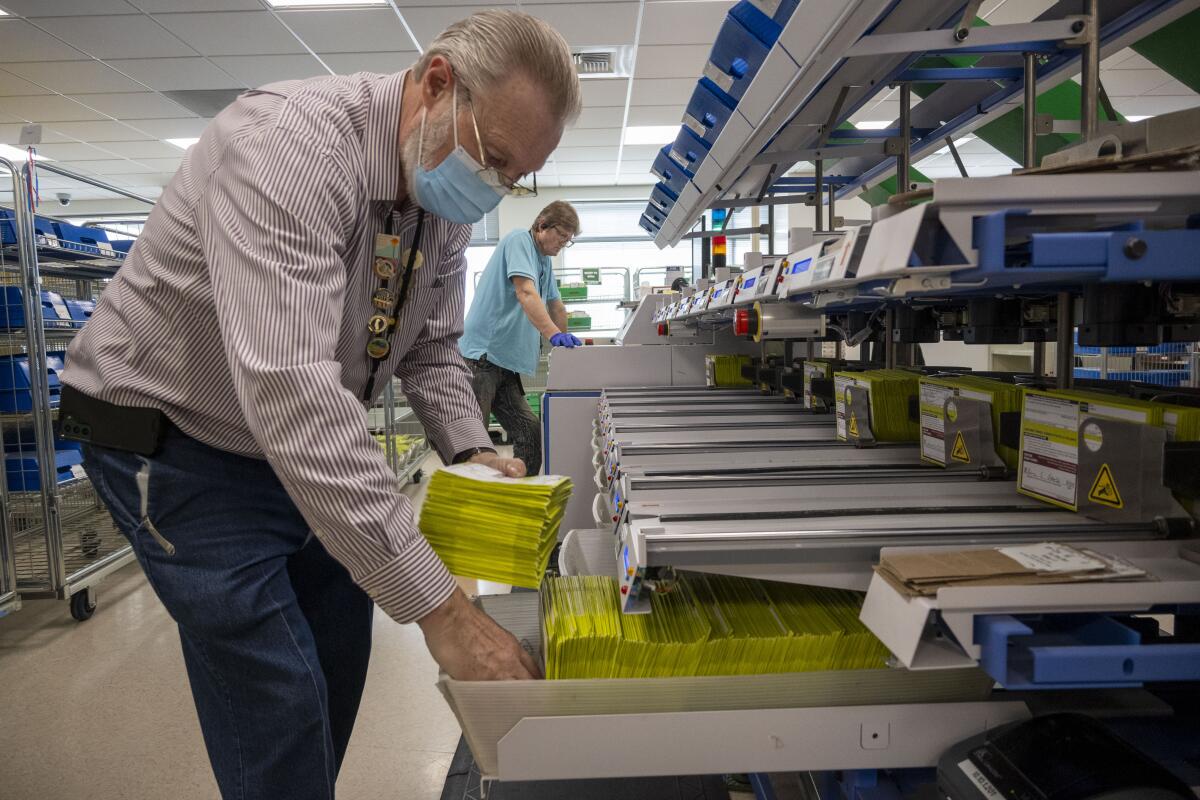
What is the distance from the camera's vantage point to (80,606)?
11.4 ft

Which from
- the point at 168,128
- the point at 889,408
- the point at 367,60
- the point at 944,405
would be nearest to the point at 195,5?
the point at 367,60

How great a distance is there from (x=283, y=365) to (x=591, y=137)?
28.0 ft

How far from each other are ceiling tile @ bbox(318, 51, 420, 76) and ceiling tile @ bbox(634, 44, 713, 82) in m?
1.86

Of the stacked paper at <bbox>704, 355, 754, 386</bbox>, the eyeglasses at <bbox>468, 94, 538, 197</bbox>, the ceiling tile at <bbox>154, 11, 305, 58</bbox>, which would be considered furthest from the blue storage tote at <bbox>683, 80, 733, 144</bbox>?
the ceiling tile at <bbox>154, 11, 305, 58</bbox>

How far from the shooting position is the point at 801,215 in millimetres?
10328

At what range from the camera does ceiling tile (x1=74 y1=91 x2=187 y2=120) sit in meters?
7.14

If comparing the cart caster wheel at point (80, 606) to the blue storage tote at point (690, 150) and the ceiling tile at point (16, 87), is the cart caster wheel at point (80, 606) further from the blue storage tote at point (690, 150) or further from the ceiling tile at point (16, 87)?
the ceiling tile at point (16, 87)

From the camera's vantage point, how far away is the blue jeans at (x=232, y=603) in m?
1.09

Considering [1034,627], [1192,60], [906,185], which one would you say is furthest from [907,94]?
[1034,627]

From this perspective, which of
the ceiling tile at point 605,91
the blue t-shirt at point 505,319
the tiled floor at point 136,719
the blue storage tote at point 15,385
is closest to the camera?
the tiled floor at point 136,719

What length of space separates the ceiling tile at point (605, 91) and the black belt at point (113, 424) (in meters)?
6.29

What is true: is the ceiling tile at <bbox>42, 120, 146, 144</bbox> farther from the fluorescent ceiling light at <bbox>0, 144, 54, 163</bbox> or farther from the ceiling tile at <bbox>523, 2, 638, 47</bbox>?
the ceiling tile at <bbox>523, 2, 638, 47</bbox>

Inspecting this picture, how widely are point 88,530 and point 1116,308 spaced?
4.66m

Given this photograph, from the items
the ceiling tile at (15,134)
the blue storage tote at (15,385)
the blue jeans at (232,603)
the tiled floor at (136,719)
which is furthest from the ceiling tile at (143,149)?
the blue jeans at (232,603)
